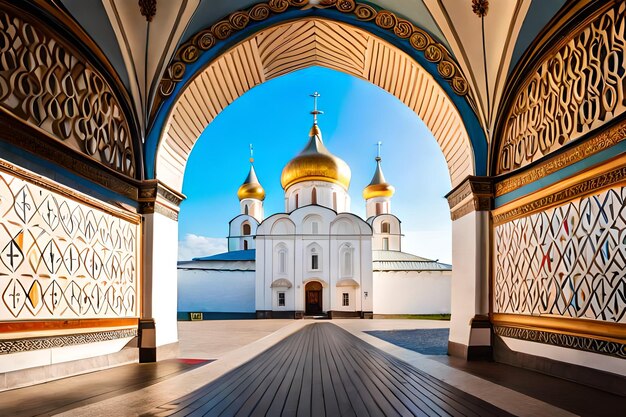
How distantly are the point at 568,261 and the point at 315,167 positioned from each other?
26.1 m

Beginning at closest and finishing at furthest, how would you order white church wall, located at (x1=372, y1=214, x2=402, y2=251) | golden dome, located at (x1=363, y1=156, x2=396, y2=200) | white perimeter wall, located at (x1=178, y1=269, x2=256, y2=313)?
1. white perimeter wall, located at (x1=178, y1=269, x2=256, y2=313)
2. white church wall, located at (x1=372, y1=214, x2=402, y2=251)
3. golden dome, located at (x1=363, y1=156, x2=396, y2=200)

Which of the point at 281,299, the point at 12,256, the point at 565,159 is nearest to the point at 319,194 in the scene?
the point at 281,299

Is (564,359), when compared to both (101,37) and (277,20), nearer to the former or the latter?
(277,20)

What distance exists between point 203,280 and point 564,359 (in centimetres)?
2859

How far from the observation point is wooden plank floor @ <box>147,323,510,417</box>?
4.09 metres

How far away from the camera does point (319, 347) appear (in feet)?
32.7

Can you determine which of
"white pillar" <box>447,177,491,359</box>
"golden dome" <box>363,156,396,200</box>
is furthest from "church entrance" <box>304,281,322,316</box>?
Answer: "white pillar" <box>447,177,491,359</box>

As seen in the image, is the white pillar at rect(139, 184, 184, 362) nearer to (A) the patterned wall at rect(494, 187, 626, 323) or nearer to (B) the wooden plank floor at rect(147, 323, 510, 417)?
(B) the wooden plank floor at rect(147, 323, 510, 417)

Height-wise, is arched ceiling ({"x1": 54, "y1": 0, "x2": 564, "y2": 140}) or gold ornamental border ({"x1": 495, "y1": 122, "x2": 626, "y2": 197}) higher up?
arched ceiling ({"x1": 54, "y1": 0, "x2": 564, "y2": 140})

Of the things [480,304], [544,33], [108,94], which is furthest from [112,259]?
[544,33]

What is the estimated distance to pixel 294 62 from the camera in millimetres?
9828

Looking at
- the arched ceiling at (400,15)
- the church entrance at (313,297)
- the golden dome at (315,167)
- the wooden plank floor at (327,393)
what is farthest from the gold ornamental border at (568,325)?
the golden dome at (315,167)

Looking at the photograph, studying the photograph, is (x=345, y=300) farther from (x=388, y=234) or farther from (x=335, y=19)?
(x=335, y=19)

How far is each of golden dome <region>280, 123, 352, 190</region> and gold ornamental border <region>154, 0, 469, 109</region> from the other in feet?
76.6
